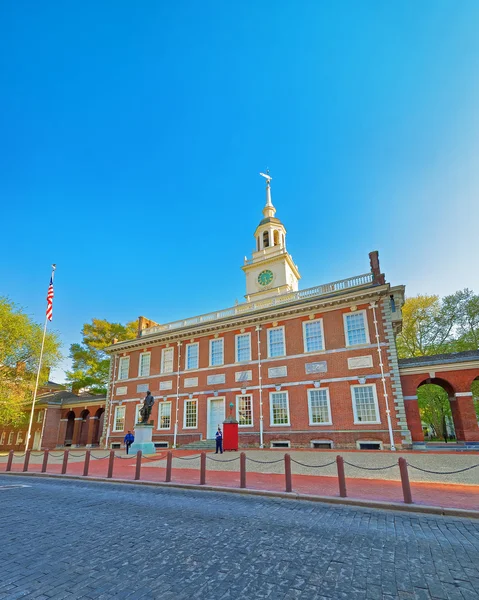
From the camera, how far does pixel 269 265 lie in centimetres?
3556

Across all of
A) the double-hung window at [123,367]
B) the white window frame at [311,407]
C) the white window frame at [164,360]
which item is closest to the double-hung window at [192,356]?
the white window frame at [164,360]

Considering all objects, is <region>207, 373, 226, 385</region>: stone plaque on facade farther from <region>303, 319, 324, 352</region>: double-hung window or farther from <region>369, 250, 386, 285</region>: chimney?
<region>369, 250, 386, 285</region>: chimney

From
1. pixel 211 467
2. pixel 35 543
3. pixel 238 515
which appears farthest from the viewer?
pixel 211 467

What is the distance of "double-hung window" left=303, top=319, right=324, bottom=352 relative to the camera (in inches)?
870

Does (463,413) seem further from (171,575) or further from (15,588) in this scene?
(15,588)

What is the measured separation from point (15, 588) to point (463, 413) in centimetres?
1982

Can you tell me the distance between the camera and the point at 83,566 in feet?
14.1

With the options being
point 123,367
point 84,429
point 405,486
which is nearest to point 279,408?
point 405,486

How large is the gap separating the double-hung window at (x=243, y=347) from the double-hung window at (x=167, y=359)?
6.27 m

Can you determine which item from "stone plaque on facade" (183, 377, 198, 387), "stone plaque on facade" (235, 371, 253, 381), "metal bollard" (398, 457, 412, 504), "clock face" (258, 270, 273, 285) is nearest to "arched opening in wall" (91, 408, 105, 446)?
"stone plaque on facade" (183, 377, 198, 387)

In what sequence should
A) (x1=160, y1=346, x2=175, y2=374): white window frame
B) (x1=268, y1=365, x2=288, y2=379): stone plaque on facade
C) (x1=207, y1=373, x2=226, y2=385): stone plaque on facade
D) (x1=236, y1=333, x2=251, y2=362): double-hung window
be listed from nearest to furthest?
(x1=268, y1=365, x2=288, y2=379): stone plaque on facade
(x1=236, y1=333, x2=251, y2=362): double-hung window
(x1=207, y1=373, x2=226, y2=385): stone plaque on facade
(x1=160, y1=346, x2=175, y2=374): white window frame

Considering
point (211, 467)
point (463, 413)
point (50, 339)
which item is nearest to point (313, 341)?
point (463, 413)

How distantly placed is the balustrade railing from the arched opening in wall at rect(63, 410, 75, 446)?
12851 mm

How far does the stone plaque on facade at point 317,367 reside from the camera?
21344 millimetres
